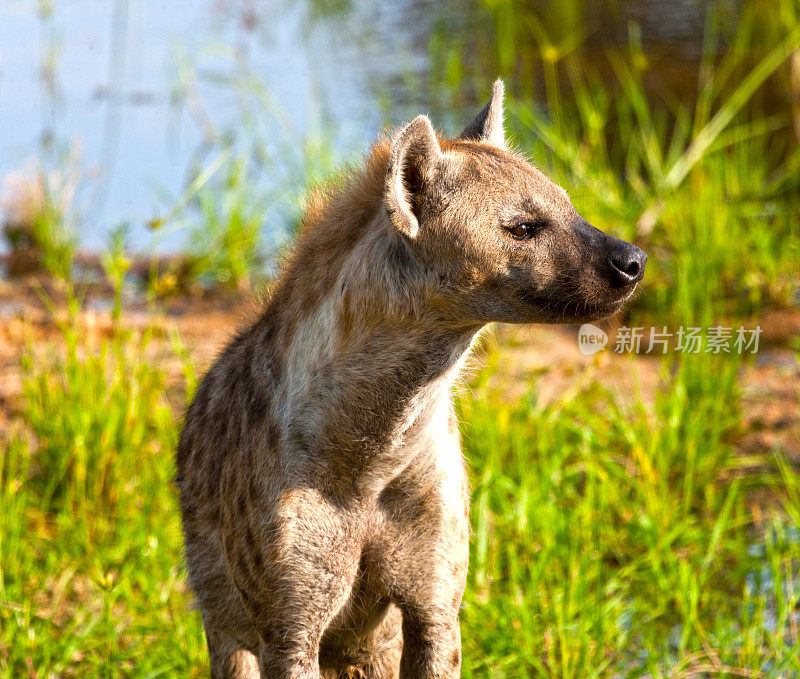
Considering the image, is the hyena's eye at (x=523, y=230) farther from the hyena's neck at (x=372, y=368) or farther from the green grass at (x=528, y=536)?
the green grass at (x=528, y=536)

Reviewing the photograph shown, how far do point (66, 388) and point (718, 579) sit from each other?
271cm

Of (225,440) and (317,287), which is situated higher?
(317,287)

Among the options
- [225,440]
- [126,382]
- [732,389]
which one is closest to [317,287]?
[225,440]

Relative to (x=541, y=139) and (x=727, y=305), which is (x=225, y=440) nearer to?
(x=727, y=305)

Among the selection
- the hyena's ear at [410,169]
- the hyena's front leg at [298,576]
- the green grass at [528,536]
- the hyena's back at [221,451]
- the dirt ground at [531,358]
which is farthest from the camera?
the dirt ground at [531,358]

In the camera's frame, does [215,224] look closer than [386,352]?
No

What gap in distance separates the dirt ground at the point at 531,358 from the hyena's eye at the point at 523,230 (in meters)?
1.75

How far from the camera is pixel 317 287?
101 inches

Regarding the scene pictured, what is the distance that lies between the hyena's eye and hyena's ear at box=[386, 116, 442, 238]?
0.69 feet

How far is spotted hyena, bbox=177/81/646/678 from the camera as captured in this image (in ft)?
7.84

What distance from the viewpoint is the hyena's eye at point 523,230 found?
241 centimetres

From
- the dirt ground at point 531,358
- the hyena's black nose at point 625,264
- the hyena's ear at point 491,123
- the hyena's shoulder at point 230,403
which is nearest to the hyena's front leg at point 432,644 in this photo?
the hyena's shoulder at point 230,403

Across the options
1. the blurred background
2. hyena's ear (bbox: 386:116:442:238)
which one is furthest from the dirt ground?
hyena's ear (bbox: 386:116:442:238)

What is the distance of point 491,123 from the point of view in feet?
9.23
